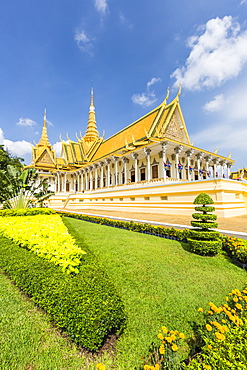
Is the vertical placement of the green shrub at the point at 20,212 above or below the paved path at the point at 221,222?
above

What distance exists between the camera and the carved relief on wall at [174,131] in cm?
2030

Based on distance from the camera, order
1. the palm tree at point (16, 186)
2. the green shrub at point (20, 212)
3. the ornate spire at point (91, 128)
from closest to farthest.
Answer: the green shrub at point (20, 212) < the palm tree at point (16, 186) < the ornate spire at point (91, 128)

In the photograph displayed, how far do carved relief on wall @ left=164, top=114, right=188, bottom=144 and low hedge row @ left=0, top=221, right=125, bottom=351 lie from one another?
19.4 m

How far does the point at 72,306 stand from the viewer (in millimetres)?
2010

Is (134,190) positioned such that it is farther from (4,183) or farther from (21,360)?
(21,360)

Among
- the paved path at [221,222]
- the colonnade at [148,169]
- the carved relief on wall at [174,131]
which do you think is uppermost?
the carved relief on wall at [174,131]

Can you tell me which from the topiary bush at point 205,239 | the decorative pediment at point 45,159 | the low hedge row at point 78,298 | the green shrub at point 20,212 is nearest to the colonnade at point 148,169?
the decorative pediment at point 45,159

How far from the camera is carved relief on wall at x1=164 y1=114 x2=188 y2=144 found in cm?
2030

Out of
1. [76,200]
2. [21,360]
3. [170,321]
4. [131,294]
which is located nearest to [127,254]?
[131,294]

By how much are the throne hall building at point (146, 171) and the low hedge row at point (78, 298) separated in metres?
9.29

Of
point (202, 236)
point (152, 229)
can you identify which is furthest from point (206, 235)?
point (152, 229)

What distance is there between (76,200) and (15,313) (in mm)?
20791

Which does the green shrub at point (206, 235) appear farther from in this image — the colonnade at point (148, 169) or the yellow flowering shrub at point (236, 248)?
the colonnade at point (148, 169)

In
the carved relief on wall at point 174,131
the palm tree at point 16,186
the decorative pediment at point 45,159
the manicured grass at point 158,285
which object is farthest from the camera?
the decorative pediment at point 45,159
